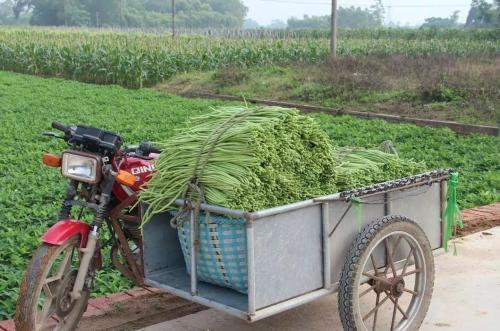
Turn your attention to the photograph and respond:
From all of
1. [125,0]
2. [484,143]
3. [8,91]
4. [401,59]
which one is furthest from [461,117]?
[125,0]

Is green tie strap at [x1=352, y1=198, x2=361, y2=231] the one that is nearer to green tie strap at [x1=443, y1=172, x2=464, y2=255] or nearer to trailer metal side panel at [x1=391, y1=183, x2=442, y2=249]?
trailer metal side panel at [x1=391, y1=183, x2=442, y2=249]

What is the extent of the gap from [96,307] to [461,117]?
947 cm

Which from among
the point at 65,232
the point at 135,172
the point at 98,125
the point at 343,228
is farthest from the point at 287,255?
the point at 98,125

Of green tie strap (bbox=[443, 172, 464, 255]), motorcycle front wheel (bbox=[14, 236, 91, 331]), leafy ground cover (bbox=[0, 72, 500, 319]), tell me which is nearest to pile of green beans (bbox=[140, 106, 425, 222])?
motorcycle front wheel (bbox=[14, 236, 91, 331])

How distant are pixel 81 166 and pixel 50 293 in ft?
2.15

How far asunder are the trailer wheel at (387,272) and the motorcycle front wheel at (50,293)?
1363 millimetres

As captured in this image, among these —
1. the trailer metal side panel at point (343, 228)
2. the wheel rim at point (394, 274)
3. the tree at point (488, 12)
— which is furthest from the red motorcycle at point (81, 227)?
the tree at point (488, 12)

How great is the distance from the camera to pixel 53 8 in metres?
115

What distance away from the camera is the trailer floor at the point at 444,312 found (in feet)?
12.9

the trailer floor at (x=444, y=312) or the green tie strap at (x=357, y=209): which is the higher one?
the green tie strap at (x=357, y=209)

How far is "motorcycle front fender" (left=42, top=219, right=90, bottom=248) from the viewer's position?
10.9ft

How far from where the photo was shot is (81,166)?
11.1 ft

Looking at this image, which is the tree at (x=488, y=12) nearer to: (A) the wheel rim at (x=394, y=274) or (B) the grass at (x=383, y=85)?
(B) the grass at (x=383, y=85)

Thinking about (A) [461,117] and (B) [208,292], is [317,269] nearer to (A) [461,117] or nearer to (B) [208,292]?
(B) [208,292]
